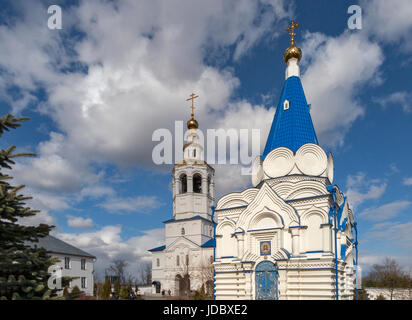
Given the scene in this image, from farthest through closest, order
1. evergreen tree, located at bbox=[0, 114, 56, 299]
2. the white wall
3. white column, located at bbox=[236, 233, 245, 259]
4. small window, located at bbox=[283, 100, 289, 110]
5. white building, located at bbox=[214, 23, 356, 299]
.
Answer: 1. the white wall
2. small window, located at bbox=[283, 100, 289, 110]
3. white column, located at bbox=[236, 233, 245, 259]
4. white building, located at bbox=[214, 23, 356, 299]
5. evergreen tree, located at bbox=[0, 114, 56, 299]

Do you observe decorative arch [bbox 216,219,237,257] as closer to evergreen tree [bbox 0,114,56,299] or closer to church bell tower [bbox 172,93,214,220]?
evergreen tree [bbox 0,114,56,299]

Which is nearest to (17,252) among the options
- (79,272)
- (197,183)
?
(79,272)

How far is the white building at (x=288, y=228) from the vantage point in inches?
614

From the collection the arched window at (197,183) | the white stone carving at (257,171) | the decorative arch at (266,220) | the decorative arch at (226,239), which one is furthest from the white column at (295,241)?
the arched window at (197,183)

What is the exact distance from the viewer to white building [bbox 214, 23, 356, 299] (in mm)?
15586

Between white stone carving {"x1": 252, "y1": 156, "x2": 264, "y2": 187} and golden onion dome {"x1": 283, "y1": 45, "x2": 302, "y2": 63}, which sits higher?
golden onion dome {"x1": 283, "y1": 45, "x2": 302, "y2": 63}

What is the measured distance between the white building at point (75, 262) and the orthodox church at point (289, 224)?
13.1 meters

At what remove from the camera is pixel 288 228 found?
16438 mm

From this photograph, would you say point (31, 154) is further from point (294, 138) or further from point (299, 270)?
point (294, 138)

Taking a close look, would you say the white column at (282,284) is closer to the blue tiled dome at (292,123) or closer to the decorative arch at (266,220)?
the decorative arch at (266,220)

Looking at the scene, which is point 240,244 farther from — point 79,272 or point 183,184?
point 183,184

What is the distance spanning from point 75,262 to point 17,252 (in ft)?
71.3

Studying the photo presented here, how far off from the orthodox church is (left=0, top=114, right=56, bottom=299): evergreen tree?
12018mm

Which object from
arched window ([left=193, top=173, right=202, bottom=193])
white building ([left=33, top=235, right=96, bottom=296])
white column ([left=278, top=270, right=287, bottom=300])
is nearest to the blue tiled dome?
white column ([left=278, top=270, right=287, bottom=300])
